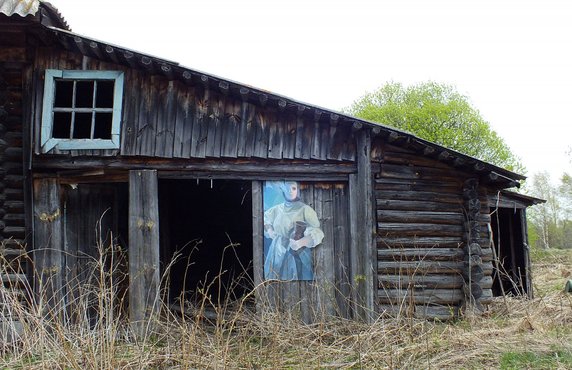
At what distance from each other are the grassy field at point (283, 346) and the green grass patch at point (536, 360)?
0.01 m

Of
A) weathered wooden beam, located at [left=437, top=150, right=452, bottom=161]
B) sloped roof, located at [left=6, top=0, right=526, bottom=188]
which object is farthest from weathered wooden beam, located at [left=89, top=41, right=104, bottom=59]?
weathered wooden beam, located at [left=437, top=150, right=452, bottom=161]

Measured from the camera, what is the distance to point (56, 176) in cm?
824

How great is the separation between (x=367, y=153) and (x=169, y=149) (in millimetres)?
3302

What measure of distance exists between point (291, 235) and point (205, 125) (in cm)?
235

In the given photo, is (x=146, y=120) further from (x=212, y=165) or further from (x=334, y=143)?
(x=334, y=143)

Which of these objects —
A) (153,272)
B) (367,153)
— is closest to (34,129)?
(153,272)

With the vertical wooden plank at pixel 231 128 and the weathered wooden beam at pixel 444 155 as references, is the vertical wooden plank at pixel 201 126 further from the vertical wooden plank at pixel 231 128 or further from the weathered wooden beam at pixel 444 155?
the weathered wooden beam at pixel 444 155

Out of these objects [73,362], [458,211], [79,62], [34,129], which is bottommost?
[73,362]

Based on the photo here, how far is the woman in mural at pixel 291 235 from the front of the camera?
27.3ft

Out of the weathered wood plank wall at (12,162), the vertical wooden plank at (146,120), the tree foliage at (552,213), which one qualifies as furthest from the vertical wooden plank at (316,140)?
the tree foliage at (552,213)

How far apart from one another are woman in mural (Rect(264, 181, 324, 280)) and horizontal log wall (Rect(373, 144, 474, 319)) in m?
1.18

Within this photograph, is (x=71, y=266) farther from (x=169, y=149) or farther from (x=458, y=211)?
(x=458, y=211)

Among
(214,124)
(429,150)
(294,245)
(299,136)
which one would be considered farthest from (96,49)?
(429,150)

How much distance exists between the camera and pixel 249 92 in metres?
7.96
